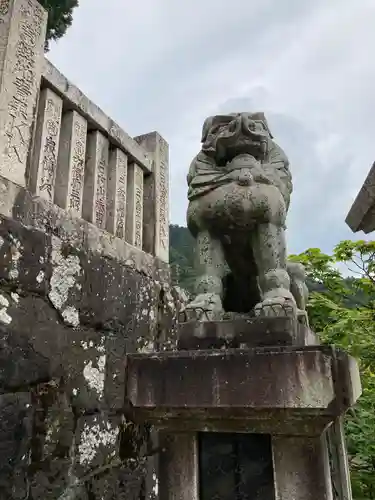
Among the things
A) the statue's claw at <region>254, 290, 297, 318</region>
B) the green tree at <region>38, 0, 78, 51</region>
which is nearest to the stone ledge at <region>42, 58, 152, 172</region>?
the statue's claw at <region>254, 290, 297, 318</region>

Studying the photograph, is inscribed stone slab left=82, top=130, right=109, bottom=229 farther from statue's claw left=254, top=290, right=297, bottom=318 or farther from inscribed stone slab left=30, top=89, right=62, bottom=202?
statue's claw left=254, top=290, right=297, bottom=318

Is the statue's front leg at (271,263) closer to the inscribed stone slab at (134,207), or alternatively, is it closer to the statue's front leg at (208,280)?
the statue's front leg at (208,280)

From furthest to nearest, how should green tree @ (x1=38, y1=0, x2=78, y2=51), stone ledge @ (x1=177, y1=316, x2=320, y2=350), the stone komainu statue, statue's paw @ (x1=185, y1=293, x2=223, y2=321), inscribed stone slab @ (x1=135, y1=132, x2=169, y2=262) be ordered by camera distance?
green tree @ (x1=38, y1=0, x2=78, y2=51)
inscribed stone slab @ (x1=135, y1=132, x2=169, y2=262)
the stone komainu statue
statue's paw @ (x1=185, y1=293, x2=223, y2=321)
stone ledge @ (x1=177, y1=316, x2=320, y2=350)

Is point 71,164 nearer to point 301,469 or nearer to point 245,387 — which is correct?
point 245,387

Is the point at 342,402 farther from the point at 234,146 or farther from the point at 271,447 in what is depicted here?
the point at 234,146

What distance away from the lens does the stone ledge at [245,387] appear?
1.13 meters

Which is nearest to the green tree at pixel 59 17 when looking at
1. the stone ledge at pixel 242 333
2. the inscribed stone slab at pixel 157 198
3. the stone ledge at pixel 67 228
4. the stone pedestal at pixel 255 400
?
the inscribed stone slab at pixel 157 198

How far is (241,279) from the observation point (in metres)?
1.79

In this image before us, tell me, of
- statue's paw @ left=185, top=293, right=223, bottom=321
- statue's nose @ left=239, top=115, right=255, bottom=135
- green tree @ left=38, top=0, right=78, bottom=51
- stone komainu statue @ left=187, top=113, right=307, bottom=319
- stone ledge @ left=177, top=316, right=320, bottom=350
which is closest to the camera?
stone ledge @ left=177, top=316, right=320, bottom=350

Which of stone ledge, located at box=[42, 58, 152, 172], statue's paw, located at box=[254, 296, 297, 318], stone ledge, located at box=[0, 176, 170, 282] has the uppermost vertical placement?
stone ledge, located at box=[42, 58, 152, 172]

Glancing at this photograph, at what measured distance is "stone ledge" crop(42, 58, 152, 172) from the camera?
189cm

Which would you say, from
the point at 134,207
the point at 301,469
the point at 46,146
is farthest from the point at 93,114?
the point at 301,469

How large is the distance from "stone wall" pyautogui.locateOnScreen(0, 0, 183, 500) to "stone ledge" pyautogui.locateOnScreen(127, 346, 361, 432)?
7.0 inches

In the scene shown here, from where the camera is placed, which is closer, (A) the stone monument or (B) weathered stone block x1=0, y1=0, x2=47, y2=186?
(A) the stone monument
